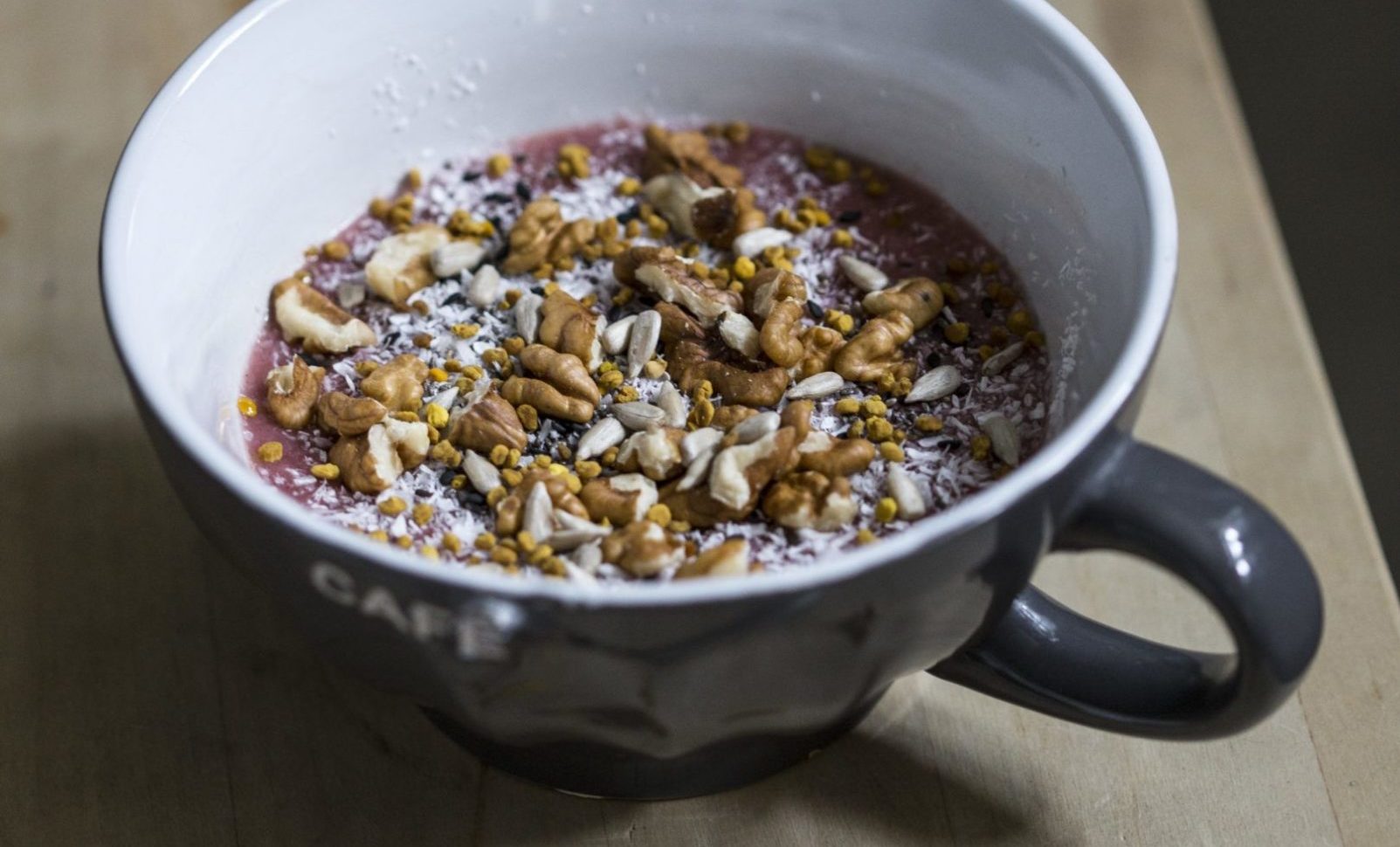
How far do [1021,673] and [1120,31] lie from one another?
631 mm

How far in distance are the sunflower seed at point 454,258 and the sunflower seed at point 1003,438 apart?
0.31 metres

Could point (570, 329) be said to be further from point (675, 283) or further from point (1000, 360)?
point (1000, 360)

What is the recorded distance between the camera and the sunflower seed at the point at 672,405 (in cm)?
79

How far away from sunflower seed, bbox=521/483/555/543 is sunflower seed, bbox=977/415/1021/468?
0.75ft

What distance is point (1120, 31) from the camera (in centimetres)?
118

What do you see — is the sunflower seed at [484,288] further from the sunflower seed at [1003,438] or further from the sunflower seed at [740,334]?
the sunflower seed at [1003,438]

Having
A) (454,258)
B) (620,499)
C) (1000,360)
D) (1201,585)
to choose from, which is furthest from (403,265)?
(1201,585)

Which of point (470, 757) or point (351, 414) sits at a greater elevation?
point (351, 414)

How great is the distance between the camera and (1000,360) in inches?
A: 32.6

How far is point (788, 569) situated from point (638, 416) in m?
0.13

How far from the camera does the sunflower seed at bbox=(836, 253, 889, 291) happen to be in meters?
0.87

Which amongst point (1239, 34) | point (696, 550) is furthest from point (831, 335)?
point (1239, 34)

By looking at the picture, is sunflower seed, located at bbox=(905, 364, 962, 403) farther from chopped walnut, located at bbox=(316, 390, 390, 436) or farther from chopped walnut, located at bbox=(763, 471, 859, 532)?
chopped walnut, located at bbox=(316, 390, 390, 436)

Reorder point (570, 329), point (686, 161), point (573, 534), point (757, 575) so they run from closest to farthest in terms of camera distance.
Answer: point (757, 575) → point (573, 534) → point (570, 329) → point (686, 161)
